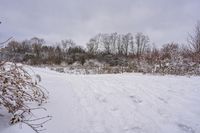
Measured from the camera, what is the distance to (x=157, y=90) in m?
3.81

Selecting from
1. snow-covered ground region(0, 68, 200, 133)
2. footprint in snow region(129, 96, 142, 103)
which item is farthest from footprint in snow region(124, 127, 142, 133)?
footprint in snow region(129, 96, 142, 103)

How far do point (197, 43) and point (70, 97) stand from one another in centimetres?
961

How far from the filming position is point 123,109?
3010 millimetres

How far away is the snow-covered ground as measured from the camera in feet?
7.99

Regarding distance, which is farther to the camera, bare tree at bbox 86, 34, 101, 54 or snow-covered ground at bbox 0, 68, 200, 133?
bare tree at bbox 86, 34, 101, 54

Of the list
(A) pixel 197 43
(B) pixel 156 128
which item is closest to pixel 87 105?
(B) pixel 156 128

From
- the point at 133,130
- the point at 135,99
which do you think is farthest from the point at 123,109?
the point at 133,130

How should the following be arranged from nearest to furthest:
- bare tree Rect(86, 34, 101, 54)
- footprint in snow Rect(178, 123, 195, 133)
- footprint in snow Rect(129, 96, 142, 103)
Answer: footprint in snow Rect(178, 123, 195, 133) → footprint in snow Rect(129, 96, 142, 103) → bare tree Rect(86, 34, 101, 54)

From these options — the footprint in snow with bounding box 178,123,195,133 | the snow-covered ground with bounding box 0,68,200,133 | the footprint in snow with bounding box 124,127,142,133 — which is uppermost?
the snow-covered ground with bounding box 0,68,200,133

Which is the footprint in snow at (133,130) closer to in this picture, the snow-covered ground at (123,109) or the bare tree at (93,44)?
the snow-covered ground at (123,109)

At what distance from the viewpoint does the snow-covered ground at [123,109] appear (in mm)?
2436

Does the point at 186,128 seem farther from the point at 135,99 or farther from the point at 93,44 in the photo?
the point at 93,44

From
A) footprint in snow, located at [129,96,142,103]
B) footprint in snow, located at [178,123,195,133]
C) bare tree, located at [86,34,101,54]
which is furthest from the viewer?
bare tree, located at [86,34,101,54]

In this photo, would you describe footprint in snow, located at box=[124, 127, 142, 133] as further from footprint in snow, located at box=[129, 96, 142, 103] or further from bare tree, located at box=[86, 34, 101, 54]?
bare tree, located at box=[86, 34, 101, 54]
